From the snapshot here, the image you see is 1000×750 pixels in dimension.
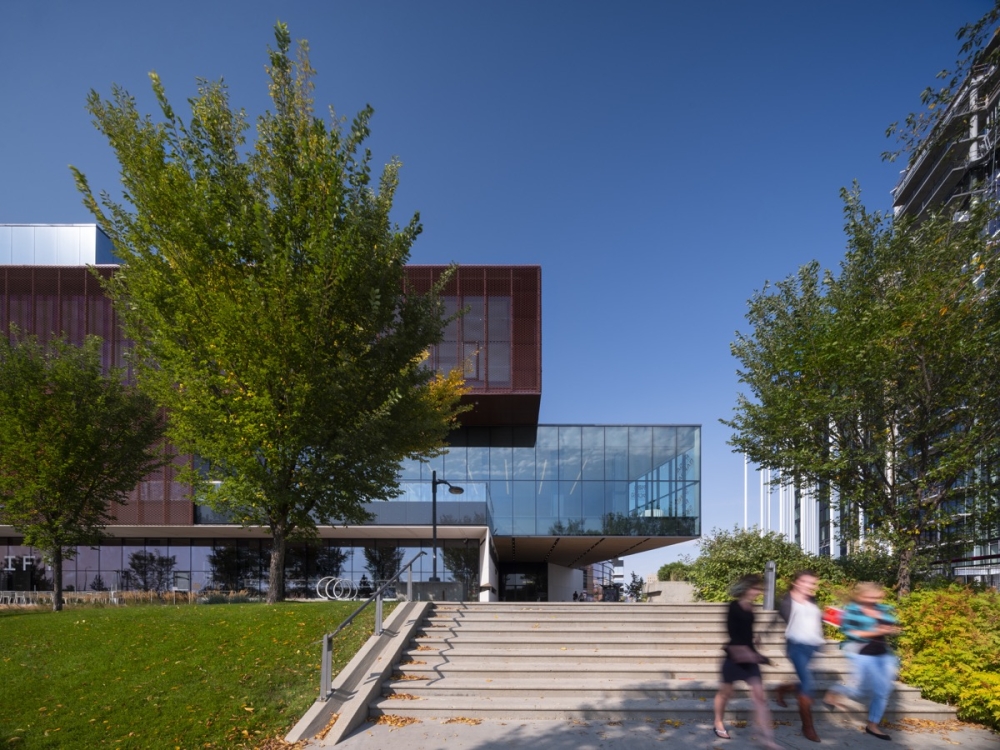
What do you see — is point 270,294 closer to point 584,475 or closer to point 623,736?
point 623,736

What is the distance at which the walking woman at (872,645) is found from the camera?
22.7 ft

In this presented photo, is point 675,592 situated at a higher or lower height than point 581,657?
lower

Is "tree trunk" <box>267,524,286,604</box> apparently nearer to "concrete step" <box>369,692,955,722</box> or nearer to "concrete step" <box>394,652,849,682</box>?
"concrete step" <box>394,652,849,682</box>

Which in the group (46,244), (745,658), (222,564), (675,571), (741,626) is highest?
(46,244)

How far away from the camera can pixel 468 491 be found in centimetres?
2684

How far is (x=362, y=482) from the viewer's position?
511 inches

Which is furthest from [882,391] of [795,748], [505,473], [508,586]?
[508,586]

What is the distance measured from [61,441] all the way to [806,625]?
16.2 m

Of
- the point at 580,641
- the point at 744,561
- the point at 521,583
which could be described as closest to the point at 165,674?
the point at 580,641

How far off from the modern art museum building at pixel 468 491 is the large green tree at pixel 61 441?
11.3 meters

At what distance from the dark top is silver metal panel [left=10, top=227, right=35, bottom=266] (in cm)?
4637

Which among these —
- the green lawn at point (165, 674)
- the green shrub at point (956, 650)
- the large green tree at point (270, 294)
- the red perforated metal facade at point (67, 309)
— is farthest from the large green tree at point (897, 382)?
the red perforated metal facade at point (67, 309)

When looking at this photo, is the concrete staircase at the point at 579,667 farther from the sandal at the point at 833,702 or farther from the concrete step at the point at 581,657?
the sandal at the point at 833,702

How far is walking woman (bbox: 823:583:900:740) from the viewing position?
6.93 meters
